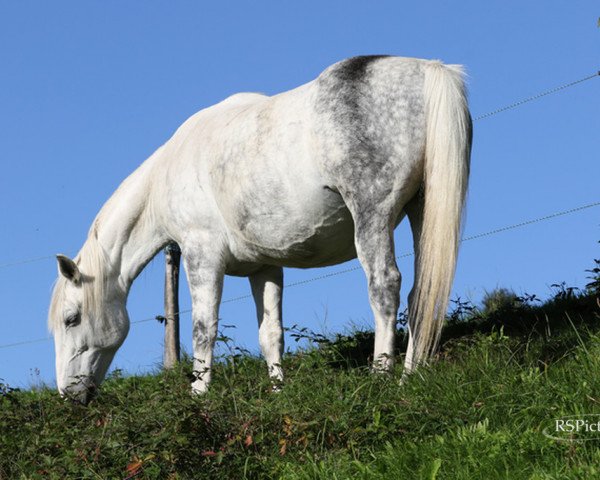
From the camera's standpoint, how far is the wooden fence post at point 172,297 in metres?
13.7

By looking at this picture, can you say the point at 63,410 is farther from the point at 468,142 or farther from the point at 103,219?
the point at 468,142

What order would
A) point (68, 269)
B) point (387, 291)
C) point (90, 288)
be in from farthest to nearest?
point (90, 288)
point (68, 269)
point (387, 291)

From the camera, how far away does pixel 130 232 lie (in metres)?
Answer: 9.24

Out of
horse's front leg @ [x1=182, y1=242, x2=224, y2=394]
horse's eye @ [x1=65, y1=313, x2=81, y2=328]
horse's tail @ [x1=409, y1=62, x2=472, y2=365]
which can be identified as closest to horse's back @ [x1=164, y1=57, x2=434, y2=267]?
horse's tail @ [x1=409, y1=62, x2=472, y2=365]

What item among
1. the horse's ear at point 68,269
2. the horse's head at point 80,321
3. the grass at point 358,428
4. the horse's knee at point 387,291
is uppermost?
the horse's ear at point 68,269

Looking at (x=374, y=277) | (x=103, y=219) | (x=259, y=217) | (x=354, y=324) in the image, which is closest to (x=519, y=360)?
(x=374, y=277)

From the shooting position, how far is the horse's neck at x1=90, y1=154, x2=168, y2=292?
30.0 ft

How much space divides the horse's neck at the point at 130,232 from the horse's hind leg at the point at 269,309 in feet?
3.35

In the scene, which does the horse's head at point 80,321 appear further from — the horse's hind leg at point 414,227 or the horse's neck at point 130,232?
the horse's hind leg at point 414,227

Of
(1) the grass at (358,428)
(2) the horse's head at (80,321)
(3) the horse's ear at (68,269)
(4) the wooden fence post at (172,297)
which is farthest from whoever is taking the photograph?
(4) the wooden fence post at (172,297)

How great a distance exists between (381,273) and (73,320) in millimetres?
3388

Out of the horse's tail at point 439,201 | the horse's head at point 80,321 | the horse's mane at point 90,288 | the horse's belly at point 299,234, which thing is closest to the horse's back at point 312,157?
the horse's belly at point 299,234

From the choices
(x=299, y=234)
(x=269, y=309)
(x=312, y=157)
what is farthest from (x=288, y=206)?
(x=269, y=309)

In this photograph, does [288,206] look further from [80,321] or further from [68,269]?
[80,321]
